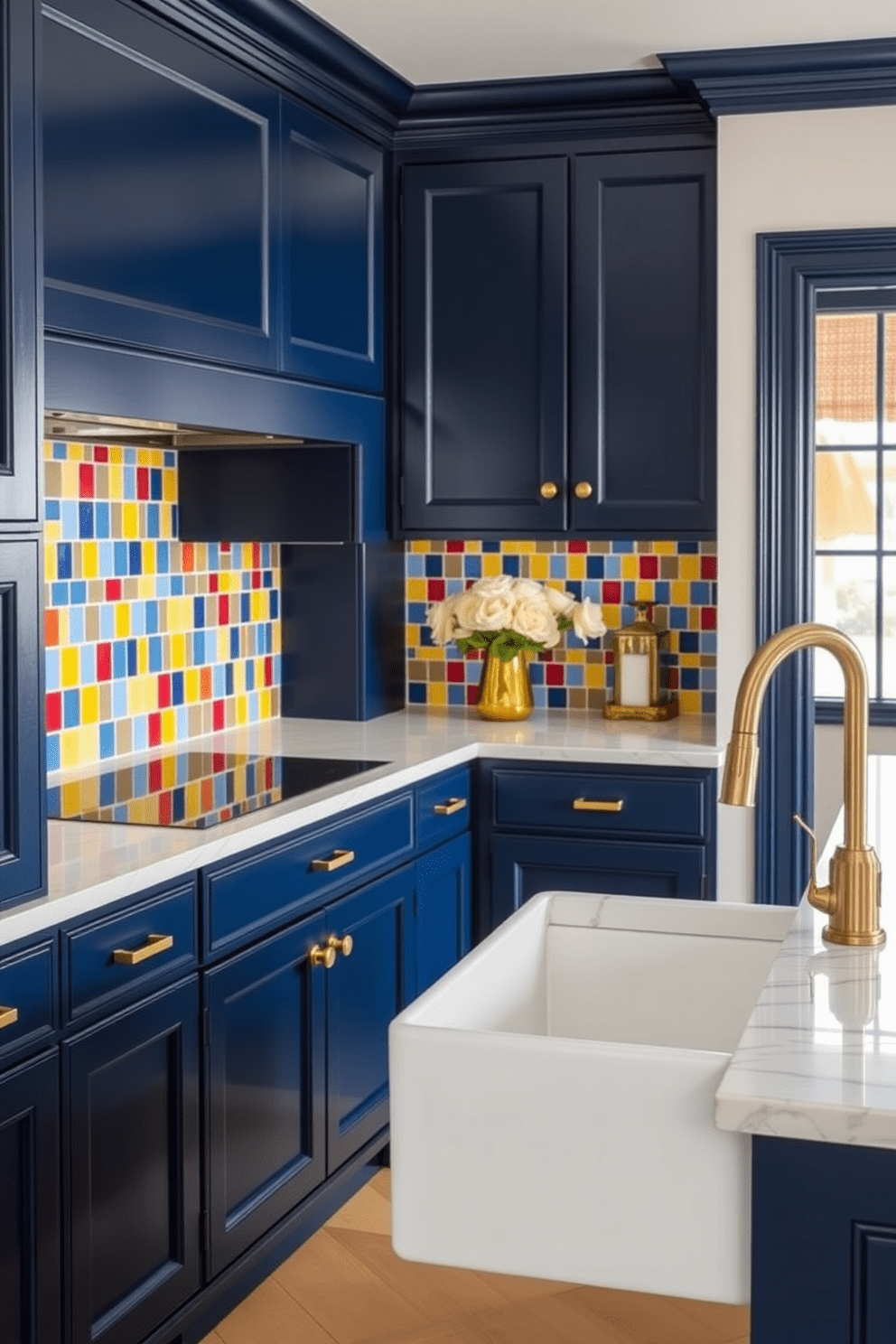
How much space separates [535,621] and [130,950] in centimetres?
181

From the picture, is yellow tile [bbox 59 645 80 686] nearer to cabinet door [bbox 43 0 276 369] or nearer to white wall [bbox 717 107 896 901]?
cabinet door [bbox 43 0 276 369]

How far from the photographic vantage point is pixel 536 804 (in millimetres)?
3807

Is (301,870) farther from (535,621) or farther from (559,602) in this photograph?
(559,602)

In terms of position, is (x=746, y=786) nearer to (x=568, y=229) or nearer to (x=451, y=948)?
(x=451, y=948)

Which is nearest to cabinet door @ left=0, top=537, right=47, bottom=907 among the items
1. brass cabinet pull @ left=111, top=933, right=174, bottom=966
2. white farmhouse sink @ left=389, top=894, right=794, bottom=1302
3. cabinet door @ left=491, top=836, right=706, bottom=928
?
brass cabinet pull @ left=111, top=933, right=174, bottom=966

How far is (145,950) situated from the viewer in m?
2.38

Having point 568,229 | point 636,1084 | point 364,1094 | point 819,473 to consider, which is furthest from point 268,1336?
point 819,473

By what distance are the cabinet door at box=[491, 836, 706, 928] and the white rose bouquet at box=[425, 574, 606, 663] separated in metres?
0.50

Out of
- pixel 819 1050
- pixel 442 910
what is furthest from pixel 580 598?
pixel 819 1050

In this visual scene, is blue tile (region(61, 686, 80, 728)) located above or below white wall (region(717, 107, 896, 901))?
below

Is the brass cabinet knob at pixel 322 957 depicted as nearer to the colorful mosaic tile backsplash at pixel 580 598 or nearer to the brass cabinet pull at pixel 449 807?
the brass cabinet pull at pixel 449 807

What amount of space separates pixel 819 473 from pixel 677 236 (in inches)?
69.1

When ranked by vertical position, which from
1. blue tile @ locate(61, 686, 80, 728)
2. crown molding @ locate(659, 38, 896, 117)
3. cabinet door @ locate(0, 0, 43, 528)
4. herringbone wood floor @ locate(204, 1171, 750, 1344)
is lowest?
herringbone wood floor @ locate(204, 1171, 750, 1344)

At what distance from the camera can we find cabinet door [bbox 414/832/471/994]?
360cm
